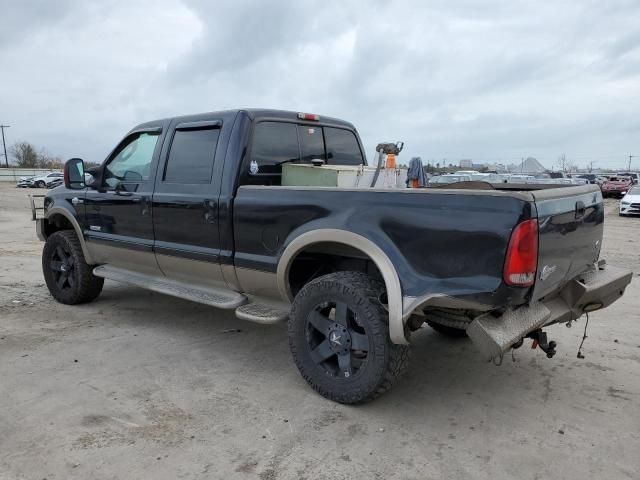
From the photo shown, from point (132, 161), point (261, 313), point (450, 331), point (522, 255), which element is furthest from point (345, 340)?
point (132, 161)

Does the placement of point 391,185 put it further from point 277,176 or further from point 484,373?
point 484,373

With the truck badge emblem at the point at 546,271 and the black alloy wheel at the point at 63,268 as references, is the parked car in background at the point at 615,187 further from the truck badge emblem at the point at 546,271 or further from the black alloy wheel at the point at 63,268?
the truck badge emblem at the point at 546,271

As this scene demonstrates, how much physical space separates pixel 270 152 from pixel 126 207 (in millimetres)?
1606

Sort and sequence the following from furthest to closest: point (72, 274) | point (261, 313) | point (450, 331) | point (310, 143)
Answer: point (72, 274)
point (310, 143)
point (450, 331)
point (261, 313)

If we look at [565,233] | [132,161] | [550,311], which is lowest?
[550,311]

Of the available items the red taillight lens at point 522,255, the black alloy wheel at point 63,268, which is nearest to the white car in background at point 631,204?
the red taillight lens at point 522,255

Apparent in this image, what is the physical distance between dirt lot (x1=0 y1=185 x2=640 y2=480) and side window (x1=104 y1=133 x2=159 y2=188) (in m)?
1.47

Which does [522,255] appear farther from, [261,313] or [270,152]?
[270,152]

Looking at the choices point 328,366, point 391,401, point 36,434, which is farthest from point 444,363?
point 36,434

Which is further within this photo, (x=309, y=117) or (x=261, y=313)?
(x=309, y=117)

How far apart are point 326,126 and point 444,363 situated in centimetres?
249

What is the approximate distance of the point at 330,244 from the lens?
3.75 m

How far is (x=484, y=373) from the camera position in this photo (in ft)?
13.8

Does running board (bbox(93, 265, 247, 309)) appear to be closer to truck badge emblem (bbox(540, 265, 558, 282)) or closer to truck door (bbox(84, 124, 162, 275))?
truck door (bbox(84, 124, 162, 275))
